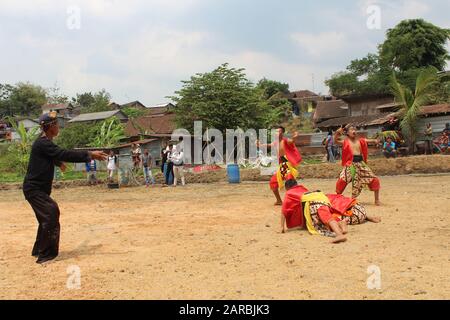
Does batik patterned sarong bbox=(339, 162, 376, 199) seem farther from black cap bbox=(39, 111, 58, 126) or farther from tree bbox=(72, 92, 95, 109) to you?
tree bbox=(72, 92, 95, 109)

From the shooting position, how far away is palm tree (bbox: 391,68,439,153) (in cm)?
2359

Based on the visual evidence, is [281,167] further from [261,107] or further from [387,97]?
[387,97]

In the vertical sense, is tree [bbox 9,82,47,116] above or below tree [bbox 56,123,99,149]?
above

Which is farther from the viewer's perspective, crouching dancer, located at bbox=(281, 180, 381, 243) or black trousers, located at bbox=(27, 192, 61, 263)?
crouching dancer, located at bbox=(281, 180, 381, 243)

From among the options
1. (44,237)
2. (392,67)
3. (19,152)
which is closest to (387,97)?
(392,67)

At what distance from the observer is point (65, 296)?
15.9 feet

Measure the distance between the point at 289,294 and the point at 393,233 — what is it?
314cm

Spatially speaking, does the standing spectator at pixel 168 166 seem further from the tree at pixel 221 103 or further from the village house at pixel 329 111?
the village house at pixel 329 111

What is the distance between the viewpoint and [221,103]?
2997 cm

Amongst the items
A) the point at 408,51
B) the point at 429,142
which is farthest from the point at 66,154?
the point at 408,51

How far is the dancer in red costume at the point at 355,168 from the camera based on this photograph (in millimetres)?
10031

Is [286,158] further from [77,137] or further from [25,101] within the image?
[25,101]

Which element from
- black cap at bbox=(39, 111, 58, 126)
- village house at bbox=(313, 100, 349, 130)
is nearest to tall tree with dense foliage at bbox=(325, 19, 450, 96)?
village house at bbox=(313, 100, 349, 130)

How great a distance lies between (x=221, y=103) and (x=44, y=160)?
23.9 metres
